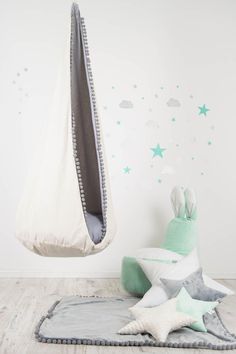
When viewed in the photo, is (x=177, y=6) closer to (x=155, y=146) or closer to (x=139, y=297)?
(x=155, y=146)

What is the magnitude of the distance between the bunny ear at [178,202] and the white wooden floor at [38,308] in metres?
0.64

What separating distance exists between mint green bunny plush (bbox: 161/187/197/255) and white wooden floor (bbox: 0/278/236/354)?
446 millimetres

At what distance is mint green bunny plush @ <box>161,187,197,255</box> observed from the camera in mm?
3834

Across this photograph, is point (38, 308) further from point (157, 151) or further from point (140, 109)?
point (140, 109)

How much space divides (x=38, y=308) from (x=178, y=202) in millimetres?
1284

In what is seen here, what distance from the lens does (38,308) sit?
10.5 feet

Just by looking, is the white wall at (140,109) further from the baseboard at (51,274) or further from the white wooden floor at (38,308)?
the white wooden floor at (38,308)

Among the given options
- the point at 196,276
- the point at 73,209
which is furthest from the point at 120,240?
the point at 73,209

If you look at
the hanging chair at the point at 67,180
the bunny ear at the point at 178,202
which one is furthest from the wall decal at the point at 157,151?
the hanging chair at the point at 67,180

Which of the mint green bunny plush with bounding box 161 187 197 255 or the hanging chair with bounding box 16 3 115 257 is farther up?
the hanging chair with bounding box 16 3 115 257

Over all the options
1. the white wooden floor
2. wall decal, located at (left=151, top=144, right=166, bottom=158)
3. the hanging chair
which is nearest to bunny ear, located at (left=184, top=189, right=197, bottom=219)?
wall decal, located at (left=151, top=144, right=166, bottom=158)

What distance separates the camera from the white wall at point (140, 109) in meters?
4.18

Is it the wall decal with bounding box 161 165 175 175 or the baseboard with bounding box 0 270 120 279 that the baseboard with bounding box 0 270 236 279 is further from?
the wall decal with bounding box 161 165 175 175

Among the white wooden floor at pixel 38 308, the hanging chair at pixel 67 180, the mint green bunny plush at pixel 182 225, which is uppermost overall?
the hanging chair at pixel 67 180
